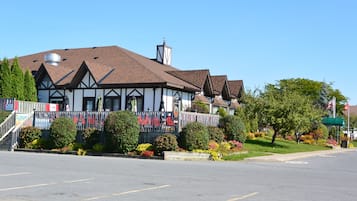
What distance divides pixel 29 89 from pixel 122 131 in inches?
613

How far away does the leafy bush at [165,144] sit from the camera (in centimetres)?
2542

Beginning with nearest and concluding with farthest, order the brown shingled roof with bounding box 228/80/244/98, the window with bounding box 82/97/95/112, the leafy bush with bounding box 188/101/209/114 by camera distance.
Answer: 1. the window with bounding box 82/97/95/112
2. the leafy bush with bounding box 188/101/209/114
3. the brown shingled roof with bounding box 228/80/244/98

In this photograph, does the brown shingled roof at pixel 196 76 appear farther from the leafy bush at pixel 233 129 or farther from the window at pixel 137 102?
the leafy bush at pixel 233 129

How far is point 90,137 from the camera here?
1121 inches

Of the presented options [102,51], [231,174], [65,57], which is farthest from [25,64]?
[231,174]

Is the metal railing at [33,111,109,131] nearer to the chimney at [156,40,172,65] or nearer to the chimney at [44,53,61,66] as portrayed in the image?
the chimney at [44,53,61,66]

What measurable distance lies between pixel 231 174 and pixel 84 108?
985 inches

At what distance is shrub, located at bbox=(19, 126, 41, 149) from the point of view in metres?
30.3

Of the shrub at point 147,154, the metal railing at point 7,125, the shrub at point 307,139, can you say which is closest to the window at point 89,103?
the metal railing at point 7,125

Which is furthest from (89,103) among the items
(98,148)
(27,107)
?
(98,148)

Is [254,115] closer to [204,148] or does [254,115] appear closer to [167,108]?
[167,108]

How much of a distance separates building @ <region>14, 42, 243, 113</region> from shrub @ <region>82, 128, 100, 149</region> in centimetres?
726

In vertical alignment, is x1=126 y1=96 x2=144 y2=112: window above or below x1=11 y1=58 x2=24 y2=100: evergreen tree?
below

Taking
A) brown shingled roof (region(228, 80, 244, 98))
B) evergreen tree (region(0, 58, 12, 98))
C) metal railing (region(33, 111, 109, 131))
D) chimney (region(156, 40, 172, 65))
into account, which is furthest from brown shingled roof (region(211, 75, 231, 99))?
metal railing (region(33, 111, 109, 131))
